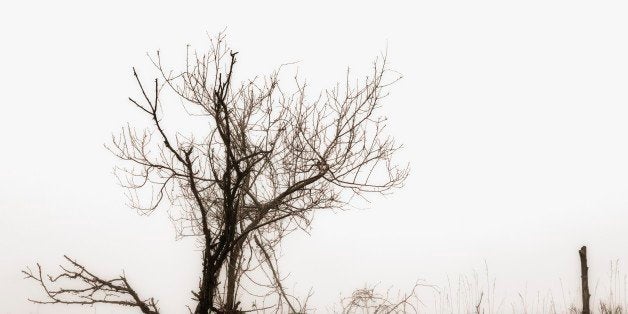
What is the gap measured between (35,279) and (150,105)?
1.72 m

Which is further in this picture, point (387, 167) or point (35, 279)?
point (387, 167)

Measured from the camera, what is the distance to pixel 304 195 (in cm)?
652

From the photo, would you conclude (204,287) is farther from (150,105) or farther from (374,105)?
(374,105)

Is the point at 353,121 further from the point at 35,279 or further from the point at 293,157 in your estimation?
the point at 35,279

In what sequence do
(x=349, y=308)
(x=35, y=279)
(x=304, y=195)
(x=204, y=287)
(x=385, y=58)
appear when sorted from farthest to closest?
(x=349, y=308)
(x=304, y=195)
(x=385, y=58)
(x=35, y=279)
(x=204, y=287)

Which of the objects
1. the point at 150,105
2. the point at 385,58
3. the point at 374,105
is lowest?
the point at 150,105

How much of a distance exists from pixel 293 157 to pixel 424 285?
2.58 m

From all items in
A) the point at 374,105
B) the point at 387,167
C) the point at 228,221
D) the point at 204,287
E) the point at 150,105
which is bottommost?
the point at 204,287

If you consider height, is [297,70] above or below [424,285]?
above

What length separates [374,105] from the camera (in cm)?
531

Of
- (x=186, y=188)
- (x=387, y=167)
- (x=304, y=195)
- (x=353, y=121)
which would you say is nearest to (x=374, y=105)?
(x=353, y=121)

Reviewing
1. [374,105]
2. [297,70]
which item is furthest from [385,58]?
[297,70]

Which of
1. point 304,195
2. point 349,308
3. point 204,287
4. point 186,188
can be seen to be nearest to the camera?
point 204,287

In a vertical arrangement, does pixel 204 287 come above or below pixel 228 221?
below
